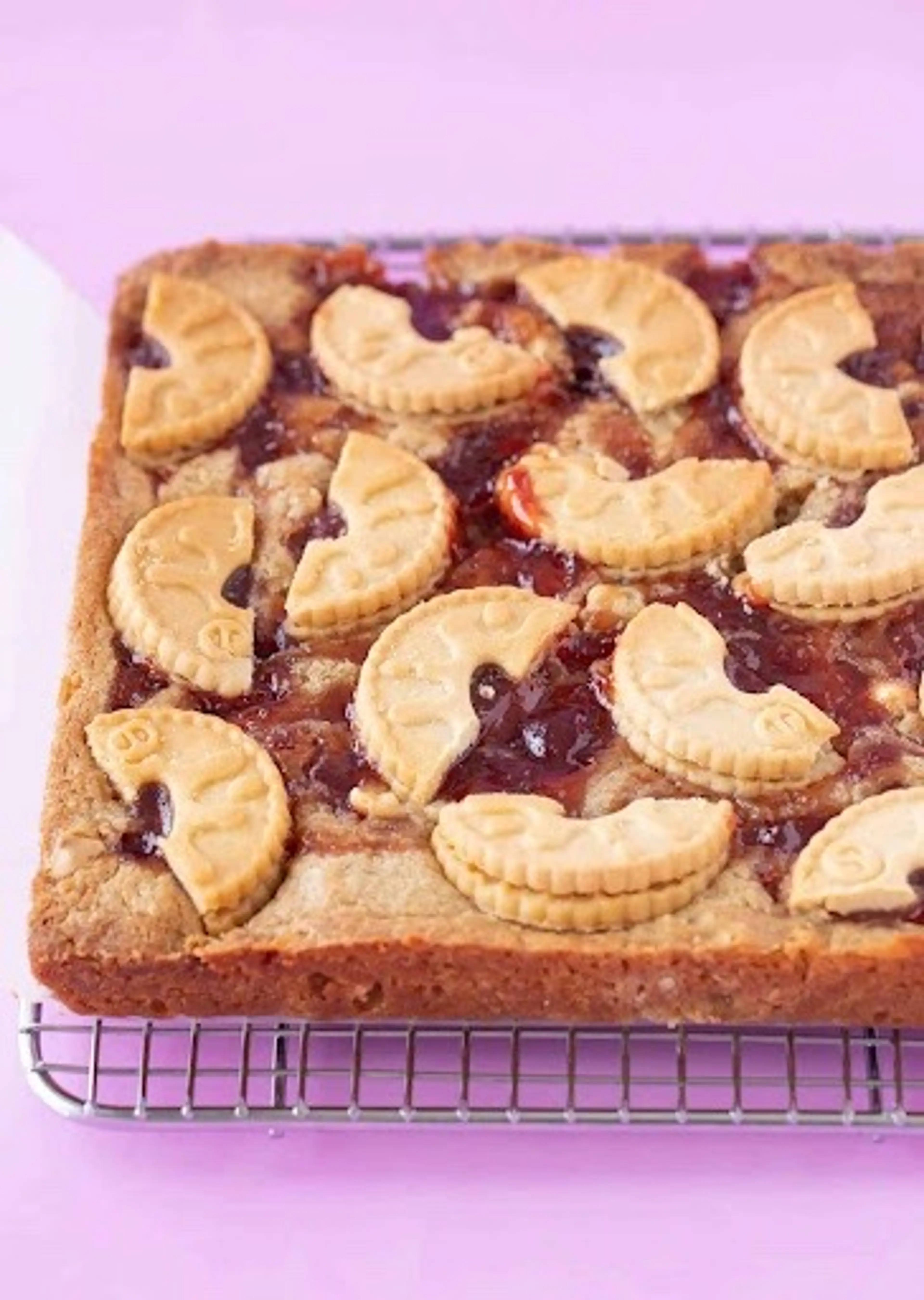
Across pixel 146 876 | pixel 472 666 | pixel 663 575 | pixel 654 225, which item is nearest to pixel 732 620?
pixel 663 575

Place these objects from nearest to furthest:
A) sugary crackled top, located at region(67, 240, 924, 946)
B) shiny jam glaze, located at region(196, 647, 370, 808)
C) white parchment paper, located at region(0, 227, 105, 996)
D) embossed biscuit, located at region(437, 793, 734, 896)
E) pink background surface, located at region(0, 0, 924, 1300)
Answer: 1. embossed biscuit, located at region(437, 793, 734, 896)
2. sugary crackled top, located at region(67, 240, 924, 946)
3. shiny jam glaze, located at region(196, 647, 370, 808)
4. white parchment paper, located at region(0, 227, 105, 996)
5. pink background surface, located at region(0, 0, 924, 1300)

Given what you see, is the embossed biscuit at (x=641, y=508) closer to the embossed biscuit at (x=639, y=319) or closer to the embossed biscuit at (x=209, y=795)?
the embossed biscuit at (x=639, y=319)

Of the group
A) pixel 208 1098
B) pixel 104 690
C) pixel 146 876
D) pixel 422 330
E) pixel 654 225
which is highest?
pixel 654 225

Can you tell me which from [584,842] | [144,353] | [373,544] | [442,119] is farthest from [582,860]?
[442,119]

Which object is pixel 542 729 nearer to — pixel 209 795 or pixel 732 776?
pixel 732 776

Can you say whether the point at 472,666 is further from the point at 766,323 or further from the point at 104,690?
the point at 766,323

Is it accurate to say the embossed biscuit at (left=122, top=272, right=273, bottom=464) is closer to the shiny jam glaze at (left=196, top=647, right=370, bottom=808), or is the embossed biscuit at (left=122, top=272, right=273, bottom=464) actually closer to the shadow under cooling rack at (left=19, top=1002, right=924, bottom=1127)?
the shiny jam glaze at (left=196, top=647, right=370, bottom=808)

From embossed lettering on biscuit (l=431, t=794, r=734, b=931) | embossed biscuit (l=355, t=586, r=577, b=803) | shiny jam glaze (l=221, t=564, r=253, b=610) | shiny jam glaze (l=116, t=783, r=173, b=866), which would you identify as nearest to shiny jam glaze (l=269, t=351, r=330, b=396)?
shiny jam glaze (l=221, t=564, r=253, b=610)
